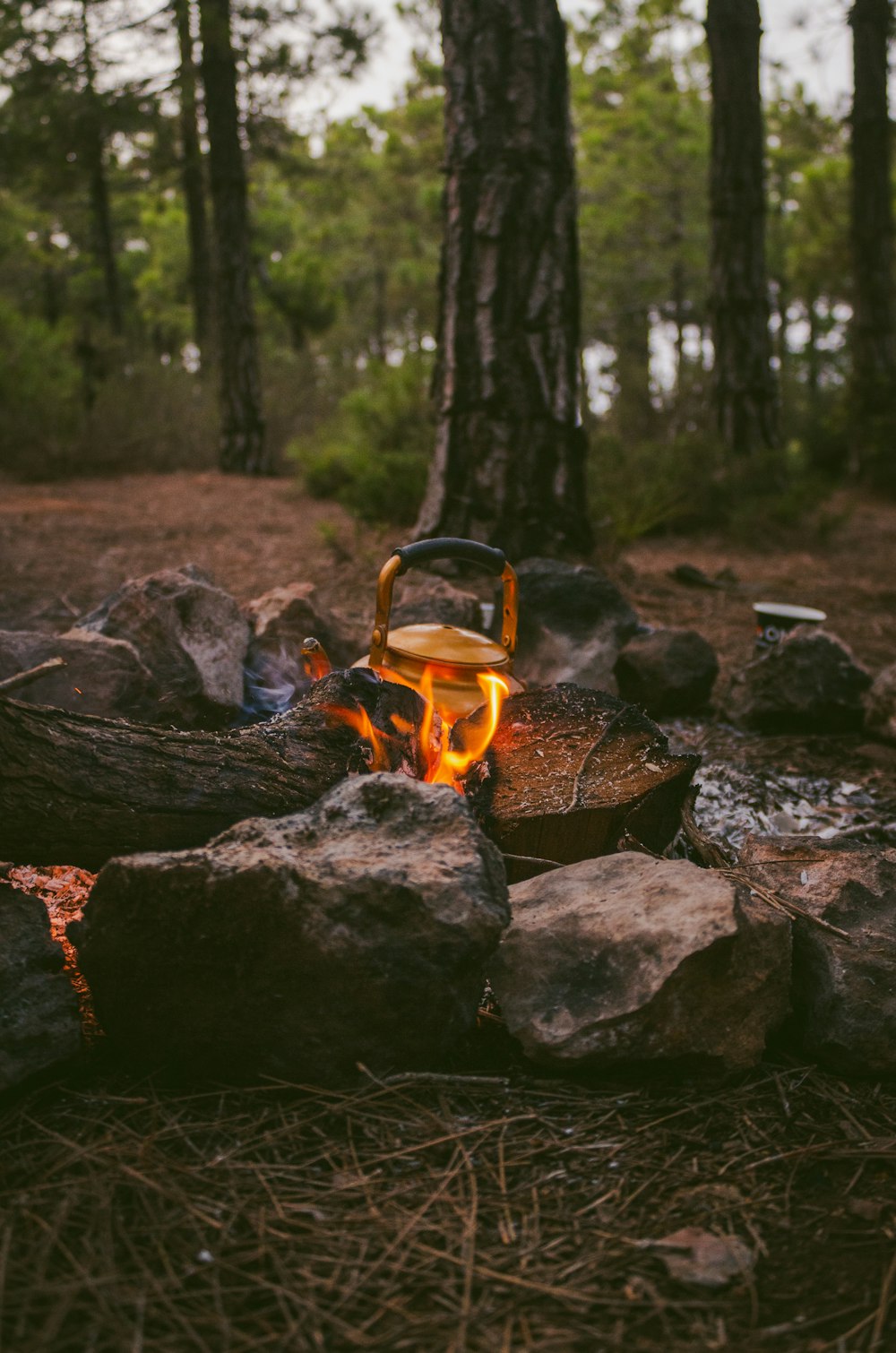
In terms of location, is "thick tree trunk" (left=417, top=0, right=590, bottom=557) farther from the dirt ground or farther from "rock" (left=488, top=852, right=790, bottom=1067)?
"rock" (left=488, top=852, right=790, bottom=1067)

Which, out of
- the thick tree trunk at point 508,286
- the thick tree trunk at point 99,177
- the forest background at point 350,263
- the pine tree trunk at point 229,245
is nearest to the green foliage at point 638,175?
the forest background at point 350,263

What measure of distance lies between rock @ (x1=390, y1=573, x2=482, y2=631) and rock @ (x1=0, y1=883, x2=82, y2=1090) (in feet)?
6.14

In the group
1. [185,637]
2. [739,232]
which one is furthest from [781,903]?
[739,232]

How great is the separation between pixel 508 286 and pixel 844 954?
346cm

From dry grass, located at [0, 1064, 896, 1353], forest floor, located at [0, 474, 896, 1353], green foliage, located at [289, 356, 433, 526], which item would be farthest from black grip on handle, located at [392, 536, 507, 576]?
green foliage, located at [289, 356, 433, 526]

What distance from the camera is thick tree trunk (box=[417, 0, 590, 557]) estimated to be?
4309 millimetres

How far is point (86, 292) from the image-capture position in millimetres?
23500

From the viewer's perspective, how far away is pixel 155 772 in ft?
6.30

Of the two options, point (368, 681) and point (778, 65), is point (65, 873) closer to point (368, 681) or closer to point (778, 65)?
point (368, 681)

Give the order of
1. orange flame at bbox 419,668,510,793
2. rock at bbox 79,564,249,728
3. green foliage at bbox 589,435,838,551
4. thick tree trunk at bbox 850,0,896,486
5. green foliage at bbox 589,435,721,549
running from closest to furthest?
orange flame at bbox 419,668,510,793, rock at bbox 79,564,249,728, green foliage at bbox 589,435,721,549, green foliage at bbox 589,435,838,551, thick tree trunk at bbox 850,0,896,486

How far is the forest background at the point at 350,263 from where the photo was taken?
24.7 ft

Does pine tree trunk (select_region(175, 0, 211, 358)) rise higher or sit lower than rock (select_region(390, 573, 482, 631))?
higher

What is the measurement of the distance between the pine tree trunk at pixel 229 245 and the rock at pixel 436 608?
23.5ft

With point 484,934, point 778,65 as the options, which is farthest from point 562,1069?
point 778,65
